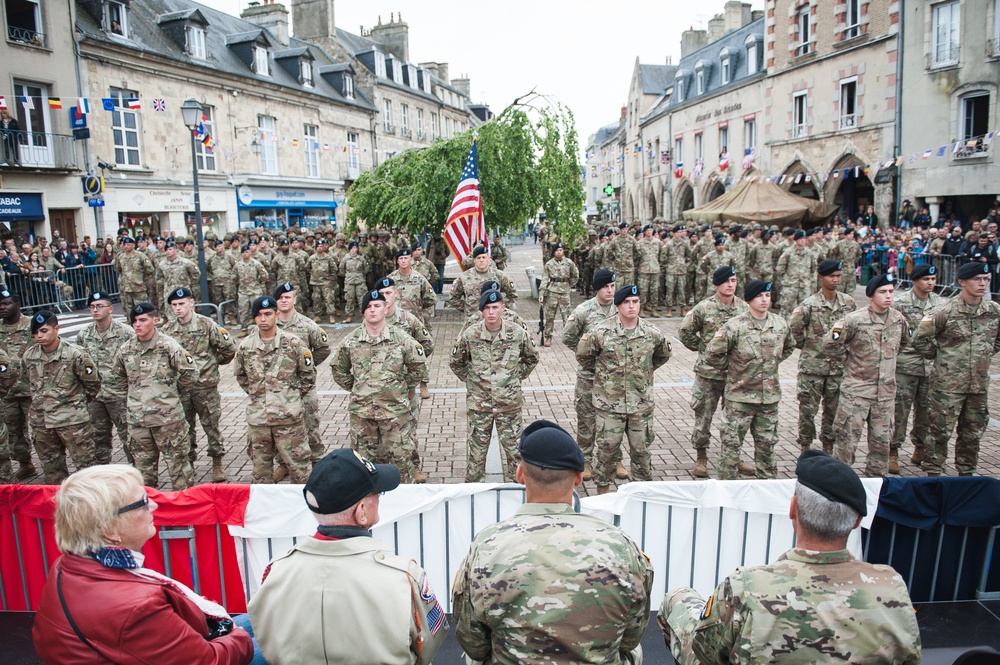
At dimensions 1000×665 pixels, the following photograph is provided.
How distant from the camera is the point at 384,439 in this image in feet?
21.6

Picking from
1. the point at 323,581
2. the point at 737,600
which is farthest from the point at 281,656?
the point at 737,600

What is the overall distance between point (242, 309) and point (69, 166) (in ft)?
37.4

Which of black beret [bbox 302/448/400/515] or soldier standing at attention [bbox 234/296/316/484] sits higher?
black beret [bbox 302/448/400/515]

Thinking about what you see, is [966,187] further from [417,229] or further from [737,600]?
[737,600]

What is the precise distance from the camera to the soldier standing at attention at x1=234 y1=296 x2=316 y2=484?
21.4 feet

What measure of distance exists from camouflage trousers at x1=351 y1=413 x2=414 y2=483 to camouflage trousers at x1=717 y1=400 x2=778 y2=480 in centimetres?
310

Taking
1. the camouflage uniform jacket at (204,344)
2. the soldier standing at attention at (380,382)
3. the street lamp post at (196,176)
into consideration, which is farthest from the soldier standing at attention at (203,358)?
the street lamp post at (196,176)

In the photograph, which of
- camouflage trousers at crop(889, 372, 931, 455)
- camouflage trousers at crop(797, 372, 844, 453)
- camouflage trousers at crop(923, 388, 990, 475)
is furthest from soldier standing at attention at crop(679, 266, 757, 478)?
camouflage trousers at crop(923, 388, 990, 475)

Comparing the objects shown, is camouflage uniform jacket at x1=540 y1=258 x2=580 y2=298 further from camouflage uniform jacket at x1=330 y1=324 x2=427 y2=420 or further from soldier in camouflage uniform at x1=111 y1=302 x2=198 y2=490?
soldier in camouflage uniform at x1=111 y1=302 x2=198 y2=490

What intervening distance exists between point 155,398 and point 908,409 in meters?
7.79

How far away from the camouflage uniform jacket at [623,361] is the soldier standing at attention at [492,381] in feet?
2.33

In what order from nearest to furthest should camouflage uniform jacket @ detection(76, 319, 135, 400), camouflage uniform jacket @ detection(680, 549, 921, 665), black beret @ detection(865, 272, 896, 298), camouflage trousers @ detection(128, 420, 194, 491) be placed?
camouflage uniform jacket @ detection(680, 549, 921, 665) < camouflage trousers @ detection(128, 420, 194, 491) < black beret @ detection(865, 272, 896, 298) < camouflage uniform jacket @ detection(76, 319, 135, 400)

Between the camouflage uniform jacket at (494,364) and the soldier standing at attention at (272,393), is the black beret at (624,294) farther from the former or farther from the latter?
the soldier standing at attention at (272,393)

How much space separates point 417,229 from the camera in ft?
57.4
